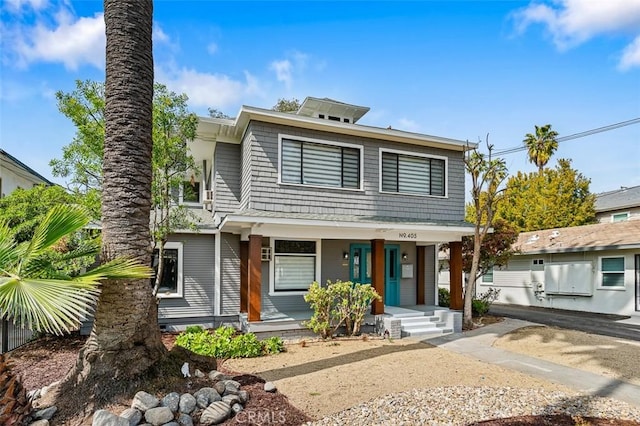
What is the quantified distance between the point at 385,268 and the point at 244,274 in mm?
4941

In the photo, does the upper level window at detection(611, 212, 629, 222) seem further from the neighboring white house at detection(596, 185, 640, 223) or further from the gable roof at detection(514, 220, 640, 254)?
the gable roof at detection(514, 220, 640, 254)

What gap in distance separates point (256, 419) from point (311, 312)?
273 inches

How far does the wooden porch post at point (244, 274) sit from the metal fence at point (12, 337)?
5409 millimetres

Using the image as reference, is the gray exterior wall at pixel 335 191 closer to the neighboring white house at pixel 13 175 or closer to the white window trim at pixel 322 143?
the white window trim at pixel 322 143

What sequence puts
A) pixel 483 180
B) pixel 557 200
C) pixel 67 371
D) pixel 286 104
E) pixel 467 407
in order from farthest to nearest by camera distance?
pixel 286 104
pixel 557 200
pixel 483 180
pixel 67 371
pixel 467 407

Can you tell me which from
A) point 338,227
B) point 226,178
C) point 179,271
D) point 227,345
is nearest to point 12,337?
point 179,271

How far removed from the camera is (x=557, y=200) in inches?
901

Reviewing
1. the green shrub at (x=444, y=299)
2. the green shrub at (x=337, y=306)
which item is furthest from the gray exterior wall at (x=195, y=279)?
the green shrub at (x=444, y=299)

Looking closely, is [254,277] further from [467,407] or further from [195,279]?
[467,407]

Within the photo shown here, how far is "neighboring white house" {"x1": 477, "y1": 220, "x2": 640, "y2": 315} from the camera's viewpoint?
→ 14227mm

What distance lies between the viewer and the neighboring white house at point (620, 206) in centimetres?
2175

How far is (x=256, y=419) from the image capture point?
4.74 m

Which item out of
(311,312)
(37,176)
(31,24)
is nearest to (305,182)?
(311,312)

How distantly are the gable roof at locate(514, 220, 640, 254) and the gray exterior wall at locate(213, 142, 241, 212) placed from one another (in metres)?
13.4
